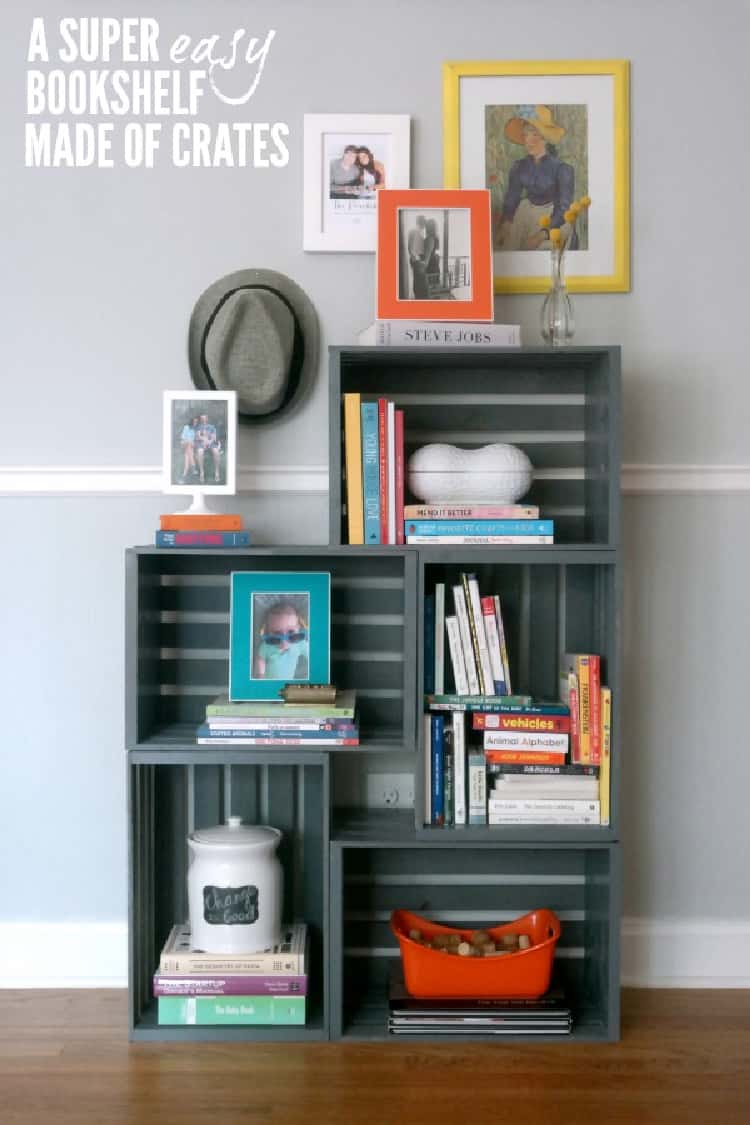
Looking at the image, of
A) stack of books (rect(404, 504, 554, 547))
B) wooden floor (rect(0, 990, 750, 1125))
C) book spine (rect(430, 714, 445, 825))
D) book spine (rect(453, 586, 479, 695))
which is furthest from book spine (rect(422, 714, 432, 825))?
wooden floor (rect(0, 990, 750, 1125))

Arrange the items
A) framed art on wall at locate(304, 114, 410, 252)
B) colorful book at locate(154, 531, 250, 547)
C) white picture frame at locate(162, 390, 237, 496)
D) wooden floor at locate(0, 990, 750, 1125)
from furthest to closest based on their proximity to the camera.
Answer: framed art on wall at locate(304, 114, 410, 252) → white picture frame at locate(162, 390, 237, 496) → colorful book at locate(154, 531, 250, 547) → wooden floor at locate(0, 990, 750, 1125)

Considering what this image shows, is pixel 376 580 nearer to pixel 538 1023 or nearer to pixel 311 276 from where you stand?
pixel 311 276

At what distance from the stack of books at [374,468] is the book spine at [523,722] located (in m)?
0.40

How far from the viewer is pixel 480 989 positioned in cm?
227

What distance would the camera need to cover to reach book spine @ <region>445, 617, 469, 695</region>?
227 centimetres

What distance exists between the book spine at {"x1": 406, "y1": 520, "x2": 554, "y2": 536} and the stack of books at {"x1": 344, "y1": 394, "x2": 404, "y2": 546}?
0.16 feet

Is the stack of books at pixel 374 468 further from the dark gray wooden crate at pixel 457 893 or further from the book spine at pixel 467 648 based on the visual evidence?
the dark gray wooden crate at pixel 457 893

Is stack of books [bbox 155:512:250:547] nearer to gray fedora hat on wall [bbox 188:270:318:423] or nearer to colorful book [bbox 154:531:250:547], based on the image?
colorful book [bbox 154:531:250:547]

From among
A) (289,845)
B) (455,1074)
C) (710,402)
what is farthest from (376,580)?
(455,1074)

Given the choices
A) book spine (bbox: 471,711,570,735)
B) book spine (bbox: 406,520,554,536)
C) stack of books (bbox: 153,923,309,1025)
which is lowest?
stack of books (bbox: 153,923,309,1025)

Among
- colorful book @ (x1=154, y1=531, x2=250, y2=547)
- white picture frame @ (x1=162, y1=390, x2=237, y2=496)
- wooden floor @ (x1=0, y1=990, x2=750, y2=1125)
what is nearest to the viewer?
wooden floor @ (x1=0, y1=990, x2=750, y2=1125)

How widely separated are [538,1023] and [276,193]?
1802 mm

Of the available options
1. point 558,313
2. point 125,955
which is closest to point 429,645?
point 558,313

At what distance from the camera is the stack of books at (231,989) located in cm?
225
